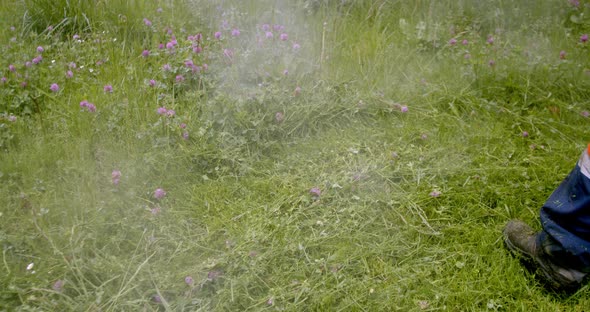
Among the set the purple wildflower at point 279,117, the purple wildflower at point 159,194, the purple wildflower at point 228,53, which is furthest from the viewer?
the purple wildflower at point 228,53

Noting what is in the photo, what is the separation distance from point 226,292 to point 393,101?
1624 millimetres

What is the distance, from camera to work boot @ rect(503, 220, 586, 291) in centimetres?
184

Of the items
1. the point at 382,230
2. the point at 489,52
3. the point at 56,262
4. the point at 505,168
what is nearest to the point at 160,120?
the point at 56,262

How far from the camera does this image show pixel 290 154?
102 inches

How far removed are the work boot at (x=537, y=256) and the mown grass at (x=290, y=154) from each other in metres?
0.05

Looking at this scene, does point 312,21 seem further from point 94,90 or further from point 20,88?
point 20,88

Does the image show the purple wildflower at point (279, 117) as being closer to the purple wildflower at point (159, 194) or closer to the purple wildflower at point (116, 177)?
the purple wildflower at point (159, 194)

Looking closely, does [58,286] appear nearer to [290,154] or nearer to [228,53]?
[290,154]

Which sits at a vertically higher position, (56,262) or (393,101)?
(393,101)

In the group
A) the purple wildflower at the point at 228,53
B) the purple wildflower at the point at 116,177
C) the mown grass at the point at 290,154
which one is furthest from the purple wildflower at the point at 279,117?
the purple wildflower at the point at 116,177

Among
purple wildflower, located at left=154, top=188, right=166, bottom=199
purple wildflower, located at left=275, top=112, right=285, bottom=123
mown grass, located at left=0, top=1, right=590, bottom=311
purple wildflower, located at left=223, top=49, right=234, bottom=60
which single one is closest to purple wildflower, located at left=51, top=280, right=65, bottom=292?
mown grass, located at left=0, top=1, right=590, bottom=311

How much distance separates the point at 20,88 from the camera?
110 inches

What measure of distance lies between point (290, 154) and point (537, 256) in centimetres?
123

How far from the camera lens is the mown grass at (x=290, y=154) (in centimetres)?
188
